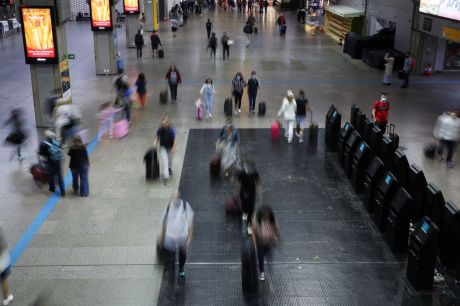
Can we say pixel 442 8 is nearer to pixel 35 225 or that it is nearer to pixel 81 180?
pixel 81 180

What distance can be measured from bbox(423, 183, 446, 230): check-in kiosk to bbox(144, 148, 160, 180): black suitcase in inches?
230

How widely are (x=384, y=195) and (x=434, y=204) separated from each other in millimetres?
878

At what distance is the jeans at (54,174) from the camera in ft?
36.6

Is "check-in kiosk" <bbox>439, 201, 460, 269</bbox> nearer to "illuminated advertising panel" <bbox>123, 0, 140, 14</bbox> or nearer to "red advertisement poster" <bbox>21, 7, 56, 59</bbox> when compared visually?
"red advertisement poster" <bbox>21, 7, 56, 59</bbox>

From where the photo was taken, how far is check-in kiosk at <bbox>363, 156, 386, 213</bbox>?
1027cm

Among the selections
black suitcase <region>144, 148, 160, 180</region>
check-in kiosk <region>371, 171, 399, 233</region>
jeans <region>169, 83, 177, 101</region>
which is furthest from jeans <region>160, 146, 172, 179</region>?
jeans <region>169, 83, 177, 101</region>

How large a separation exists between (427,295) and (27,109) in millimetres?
14866

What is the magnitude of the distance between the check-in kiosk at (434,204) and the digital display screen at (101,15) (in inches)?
700

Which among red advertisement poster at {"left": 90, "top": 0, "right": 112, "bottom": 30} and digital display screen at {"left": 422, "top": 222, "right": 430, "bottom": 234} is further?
red advertisement poster at {"left": 90, "top": 0, "right": 112, "bottom": 30}

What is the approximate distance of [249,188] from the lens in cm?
932

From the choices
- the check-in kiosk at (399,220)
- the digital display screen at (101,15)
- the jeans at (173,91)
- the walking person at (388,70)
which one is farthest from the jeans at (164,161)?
the digital display screen at (101,15)

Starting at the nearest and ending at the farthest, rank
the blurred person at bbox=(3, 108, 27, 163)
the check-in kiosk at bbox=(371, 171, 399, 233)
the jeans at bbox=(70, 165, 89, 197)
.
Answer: the check-in kiosk at bbox=(371, 171, 399, 233)
the jeans at bbox=(70, 165, 89, 197)
the blurred person at bbox=(3, 108, 27, 163)

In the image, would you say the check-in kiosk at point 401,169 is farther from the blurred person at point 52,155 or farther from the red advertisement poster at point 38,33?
the red advertisement poster at point 38,33

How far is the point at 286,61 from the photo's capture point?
2814 cm
